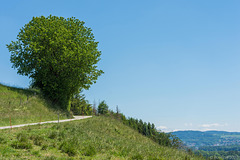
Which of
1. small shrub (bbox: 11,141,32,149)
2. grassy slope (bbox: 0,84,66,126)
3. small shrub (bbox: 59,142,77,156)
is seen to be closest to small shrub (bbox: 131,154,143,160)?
small shrub (bbox: 59,142,77,156)

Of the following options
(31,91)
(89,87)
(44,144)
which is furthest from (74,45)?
(44,144)

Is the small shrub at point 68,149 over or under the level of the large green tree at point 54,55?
under

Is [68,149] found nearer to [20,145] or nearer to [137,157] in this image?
[20,145]

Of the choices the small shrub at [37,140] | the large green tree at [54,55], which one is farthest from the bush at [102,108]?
the small shrub at [37,140]

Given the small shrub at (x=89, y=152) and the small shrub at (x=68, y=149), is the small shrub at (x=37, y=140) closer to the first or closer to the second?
the small shrub at (x=68, y=149)

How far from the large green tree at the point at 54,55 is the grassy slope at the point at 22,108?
3710mm

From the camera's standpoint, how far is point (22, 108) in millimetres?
29203

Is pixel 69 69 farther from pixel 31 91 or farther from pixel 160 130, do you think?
pixel 160 130

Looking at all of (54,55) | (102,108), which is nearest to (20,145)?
(54,55)

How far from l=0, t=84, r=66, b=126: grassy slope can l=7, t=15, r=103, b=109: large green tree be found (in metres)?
3.71

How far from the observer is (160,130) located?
84.1 m

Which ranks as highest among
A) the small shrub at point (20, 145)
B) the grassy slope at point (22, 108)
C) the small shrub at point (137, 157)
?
the grassy slope at point (22, 108)

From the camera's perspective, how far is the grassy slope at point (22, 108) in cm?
2512

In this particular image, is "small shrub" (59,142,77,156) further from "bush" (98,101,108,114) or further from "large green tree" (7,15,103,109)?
"bush" (98,101,108,114)
